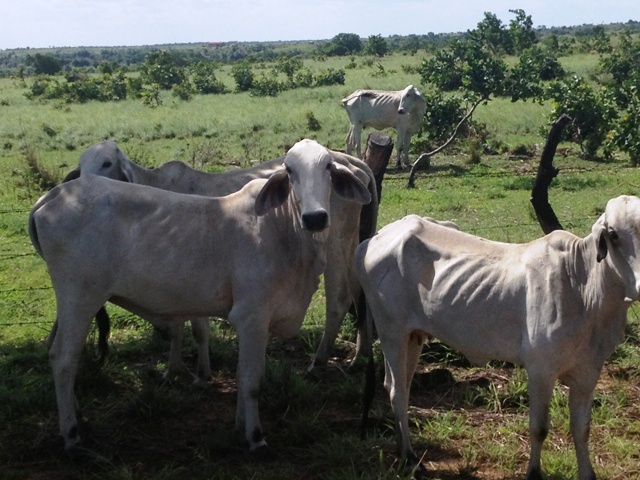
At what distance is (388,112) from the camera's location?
62.1ft

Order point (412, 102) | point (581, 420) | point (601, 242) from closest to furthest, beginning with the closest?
point (601, 242)
point (581, 420)
point (412, 102)

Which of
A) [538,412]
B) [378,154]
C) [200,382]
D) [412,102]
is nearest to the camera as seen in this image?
[538,412]

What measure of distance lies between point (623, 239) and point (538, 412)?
1013 millimetres

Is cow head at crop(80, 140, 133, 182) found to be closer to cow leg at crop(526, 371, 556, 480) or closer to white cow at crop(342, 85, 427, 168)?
cow leg at crop(526, 371, 556, 480)

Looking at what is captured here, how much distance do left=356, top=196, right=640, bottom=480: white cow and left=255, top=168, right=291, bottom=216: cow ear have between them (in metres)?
0.68

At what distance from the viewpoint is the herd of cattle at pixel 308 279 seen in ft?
14.5

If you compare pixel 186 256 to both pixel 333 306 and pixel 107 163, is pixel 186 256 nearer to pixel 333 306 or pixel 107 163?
pixel 333 306

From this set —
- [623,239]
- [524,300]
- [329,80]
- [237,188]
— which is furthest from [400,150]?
[329,80]

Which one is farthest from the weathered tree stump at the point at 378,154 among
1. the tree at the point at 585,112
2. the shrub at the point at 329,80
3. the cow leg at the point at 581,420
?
the shrub at the point at 329,80

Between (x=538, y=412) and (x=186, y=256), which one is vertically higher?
(x=186, y=256)

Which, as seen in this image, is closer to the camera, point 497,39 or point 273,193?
point 273,193

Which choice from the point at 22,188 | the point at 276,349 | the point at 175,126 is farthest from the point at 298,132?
the point at 276,349

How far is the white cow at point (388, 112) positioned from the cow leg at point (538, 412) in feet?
44.7

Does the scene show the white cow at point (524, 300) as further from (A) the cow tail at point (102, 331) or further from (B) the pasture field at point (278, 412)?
(A) the cow tail at point (102, 331)
